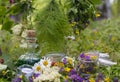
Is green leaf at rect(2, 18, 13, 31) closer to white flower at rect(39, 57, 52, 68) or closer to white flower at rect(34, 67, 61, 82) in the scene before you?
white flower at rect(39, 57, 52, 68)

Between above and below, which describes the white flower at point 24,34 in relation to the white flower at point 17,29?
below

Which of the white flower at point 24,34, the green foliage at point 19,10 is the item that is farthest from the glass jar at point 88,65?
the green foliage at point 19,10

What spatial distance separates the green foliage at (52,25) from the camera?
3508mm

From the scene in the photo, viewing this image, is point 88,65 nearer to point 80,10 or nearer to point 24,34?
point 80,10

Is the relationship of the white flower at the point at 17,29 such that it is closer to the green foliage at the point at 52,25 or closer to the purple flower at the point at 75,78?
the green foliage at the point at 52,25

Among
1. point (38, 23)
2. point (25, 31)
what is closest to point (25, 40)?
point (25, 31)

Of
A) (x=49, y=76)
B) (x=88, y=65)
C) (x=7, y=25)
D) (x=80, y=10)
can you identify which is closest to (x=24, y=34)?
(x=7, y=25)

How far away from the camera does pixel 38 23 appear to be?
11.8 feet

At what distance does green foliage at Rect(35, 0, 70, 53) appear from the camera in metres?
3.51

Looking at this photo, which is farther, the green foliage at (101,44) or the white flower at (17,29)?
the white flower at (17,29)

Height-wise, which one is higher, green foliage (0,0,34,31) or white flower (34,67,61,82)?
green foliage (0,0,34,31)

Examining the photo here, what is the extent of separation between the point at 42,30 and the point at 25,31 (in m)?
0.76

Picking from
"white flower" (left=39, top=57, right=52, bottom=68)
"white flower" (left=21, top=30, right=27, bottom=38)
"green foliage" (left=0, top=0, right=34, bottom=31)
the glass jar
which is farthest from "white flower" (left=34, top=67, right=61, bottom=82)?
"green foliage" (left=0, top=0, right=34, bottom=31)

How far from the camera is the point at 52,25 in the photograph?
11.5 ft
